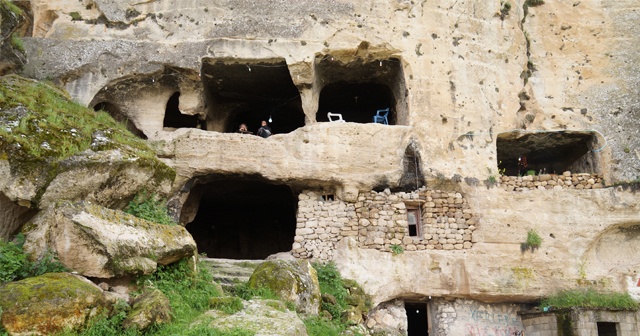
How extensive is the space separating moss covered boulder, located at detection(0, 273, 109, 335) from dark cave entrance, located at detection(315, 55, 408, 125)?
7.85m

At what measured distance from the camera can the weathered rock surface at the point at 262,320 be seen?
7.30 metres

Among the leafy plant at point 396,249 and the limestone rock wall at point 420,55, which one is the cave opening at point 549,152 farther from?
the leafy plant at point 396,249

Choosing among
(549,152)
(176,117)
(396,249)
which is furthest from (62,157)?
(549,152)

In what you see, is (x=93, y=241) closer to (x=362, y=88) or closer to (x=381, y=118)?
(x=381, y=118)

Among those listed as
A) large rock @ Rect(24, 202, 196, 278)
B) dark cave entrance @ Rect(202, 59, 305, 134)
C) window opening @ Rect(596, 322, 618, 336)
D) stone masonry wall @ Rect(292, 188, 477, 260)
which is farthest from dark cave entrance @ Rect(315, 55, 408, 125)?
large rock @ Rect(24, 202, 196, 278)

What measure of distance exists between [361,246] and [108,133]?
5261 mm

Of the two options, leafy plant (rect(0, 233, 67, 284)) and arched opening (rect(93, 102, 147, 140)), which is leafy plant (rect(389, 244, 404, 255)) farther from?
leafy plant (rect(0, 233, 67, 284))

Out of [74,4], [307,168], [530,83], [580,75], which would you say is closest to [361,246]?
[307,168]

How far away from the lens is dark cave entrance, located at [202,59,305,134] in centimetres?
1340

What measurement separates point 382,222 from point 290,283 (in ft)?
11.3

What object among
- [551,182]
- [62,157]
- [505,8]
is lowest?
[62,157]

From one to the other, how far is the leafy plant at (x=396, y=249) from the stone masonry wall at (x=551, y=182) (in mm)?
2694

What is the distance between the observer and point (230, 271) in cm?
1078

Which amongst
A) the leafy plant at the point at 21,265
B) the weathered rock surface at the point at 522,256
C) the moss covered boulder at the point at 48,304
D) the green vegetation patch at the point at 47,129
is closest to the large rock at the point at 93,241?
the leafy plant at the point at 21,265
